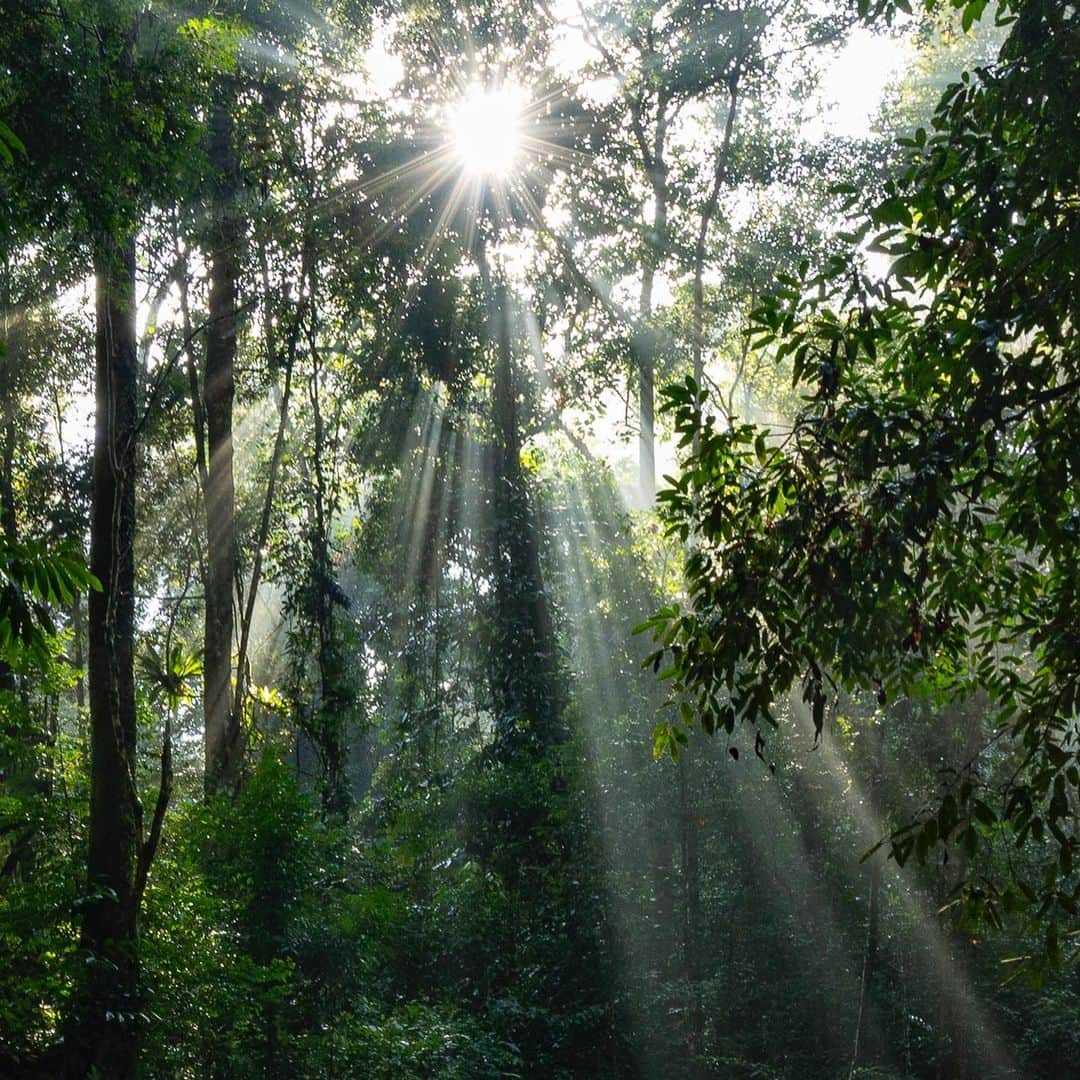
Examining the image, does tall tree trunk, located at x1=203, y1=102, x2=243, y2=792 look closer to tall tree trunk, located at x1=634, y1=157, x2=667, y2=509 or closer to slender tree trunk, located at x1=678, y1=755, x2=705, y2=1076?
slender tree trunk, located at x1=678, y1=755, x2=705, y2=1076

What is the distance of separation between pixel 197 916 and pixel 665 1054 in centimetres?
563

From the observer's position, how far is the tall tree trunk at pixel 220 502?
36.7ft

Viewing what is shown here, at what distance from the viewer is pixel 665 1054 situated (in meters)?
10.0

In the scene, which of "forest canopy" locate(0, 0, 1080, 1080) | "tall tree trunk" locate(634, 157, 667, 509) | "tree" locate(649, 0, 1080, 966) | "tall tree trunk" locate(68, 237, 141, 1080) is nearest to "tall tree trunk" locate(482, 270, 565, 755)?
"forest canopy" locate(0, 0, 1080, 1080)

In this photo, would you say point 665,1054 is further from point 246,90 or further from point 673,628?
point 246,90

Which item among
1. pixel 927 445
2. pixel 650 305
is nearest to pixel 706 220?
pixel 650 305

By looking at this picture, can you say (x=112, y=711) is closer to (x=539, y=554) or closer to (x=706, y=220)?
(x=539, y=554)

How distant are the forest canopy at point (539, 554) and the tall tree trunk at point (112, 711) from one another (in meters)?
0.03

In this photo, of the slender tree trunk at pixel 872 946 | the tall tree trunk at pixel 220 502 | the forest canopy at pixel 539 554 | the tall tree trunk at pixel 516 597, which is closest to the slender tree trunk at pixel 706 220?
the forest canopy at pixel 539 554

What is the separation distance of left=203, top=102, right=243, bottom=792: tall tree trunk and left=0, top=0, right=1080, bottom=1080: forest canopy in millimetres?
59

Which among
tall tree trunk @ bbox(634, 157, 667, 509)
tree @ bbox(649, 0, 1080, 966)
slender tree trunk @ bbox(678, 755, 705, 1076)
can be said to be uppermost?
tall tree trunk @ bbox(634, 157, 667, 509)

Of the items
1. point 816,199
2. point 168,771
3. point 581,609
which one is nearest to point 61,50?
point 168,771

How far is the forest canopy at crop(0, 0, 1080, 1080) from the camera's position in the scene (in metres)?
2.97

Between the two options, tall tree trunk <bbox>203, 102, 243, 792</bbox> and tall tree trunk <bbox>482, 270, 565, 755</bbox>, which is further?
tall tree trunk <bbox>482, 270, 565, 755</bbox>
